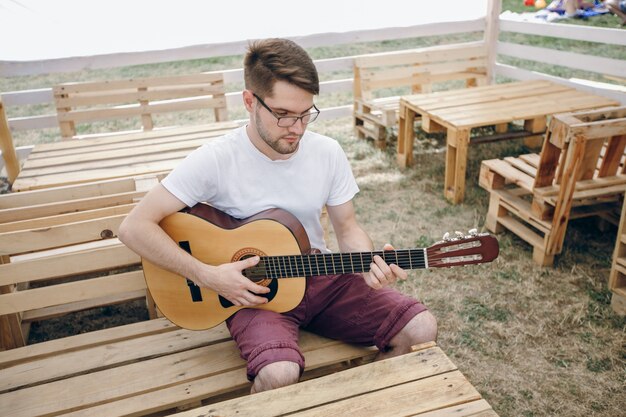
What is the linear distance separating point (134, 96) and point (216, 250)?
3.68 m

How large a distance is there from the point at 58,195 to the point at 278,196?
1.45 m

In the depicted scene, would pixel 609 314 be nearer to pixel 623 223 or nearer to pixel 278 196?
pixel 623 223

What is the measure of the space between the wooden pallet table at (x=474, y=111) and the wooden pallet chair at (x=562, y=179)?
43cm

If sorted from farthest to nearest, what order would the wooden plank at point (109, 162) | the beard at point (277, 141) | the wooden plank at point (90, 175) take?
the wooden plank at point (109, 162)
the wooden plank at point (90, 175)
the beard at point (277, 141)

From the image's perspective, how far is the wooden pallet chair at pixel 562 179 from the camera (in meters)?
3.41

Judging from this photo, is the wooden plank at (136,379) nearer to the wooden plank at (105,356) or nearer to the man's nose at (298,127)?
the wooden plank at (105,356)

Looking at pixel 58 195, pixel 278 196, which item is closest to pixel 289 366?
pixel 278 196

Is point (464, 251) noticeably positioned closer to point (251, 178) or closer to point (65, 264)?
point (251, 178)

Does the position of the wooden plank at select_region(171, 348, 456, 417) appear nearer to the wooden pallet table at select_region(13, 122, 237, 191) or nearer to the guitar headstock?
the guitar headstock

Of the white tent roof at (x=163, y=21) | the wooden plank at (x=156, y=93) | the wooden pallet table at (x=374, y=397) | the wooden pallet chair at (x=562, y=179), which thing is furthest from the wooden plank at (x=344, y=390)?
the white tent roof at (x=163, y=21)

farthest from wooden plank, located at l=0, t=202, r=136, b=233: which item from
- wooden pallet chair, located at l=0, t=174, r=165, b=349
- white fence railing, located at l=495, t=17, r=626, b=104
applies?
white fence railing, located at l=495, t=17, r=626, b=104

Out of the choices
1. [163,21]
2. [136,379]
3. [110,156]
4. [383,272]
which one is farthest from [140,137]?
[383,272]

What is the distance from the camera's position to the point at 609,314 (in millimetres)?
3369

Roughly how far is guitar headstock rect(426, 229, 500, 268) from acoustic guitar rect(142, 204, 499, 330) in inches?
7.1
